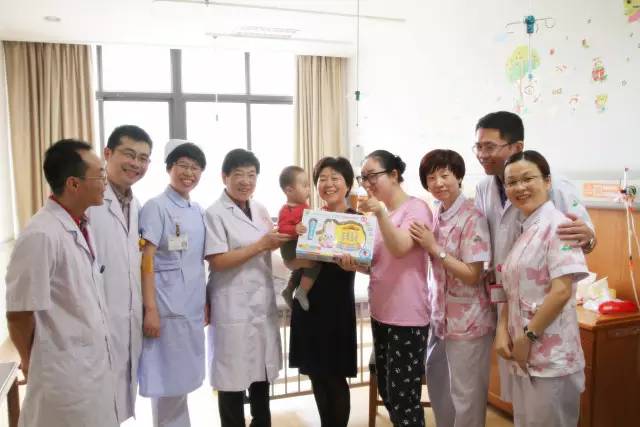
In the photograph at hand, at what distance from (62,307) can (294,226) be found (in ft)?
3.09

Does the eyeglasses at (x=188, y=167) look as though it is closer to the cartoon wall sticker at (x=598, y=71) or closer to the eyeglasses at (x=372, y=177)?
the eyeglasses at (x=372, y=177)

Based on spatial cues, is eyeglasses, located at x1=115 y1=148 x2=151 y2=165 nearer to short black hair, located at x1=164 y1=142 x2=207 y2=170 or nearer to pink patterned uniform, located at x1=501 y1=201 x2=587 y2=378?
short black hair, located at x1=164 y1=142 x2=207 y2=170

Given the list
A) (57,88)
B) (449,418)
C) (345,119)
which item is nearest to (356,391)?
(449,418)

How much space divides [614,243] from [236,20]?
3.65 meters

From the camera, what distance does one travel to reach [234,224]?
210 centimetres

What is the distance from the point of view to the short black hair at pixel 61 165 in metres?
1.48

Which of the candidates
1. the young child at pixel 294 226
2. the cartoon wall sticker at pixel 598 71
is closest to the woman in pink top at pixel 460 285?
the young child at pixel 294 226

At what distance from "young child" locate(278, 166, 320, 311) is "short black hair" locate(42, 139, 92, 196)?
2.82 ft

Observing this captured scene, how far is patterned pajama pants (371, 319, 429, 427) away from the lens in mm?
1851

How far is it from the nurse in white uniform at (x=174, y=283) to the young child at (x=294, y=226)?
365mm

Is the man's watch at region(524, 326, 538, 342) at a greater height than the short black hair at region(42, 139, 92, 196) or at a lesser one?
lesser

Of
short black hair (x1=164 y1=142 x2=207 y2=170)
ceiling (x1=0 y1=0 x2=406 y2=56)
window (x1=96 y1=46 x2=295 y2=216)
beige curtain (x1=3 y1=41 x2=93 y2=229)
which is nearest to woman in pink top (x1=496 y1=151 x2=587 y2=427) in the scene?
short black hair (x1=164 y1=142 x2=207 y2=170)

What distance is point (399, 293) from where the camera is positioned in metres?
1.86

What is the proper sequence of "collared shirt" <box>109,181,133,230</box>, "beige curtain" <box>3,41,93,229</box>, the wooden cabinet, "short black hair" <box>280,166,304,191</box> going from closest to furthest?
"collared shirt" <box>109,181,133,230</box> < the wooden cabinet < "short black hair" <box>280,166,304,191</box> < "beige curtain" <box>3,41,93,229</box>
